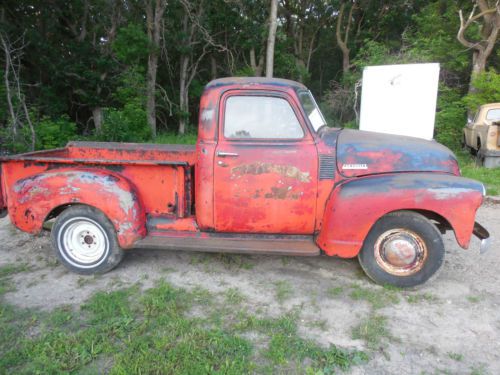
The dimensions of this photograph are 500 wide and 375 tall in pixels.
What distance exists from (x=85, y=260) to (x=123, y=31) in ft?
39.9

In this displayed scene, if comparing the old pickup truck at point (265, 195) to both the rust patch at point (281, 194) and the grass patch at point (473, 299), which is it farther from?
the grass patch at point (473, 299)

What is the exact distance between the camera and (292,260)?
13.9 feet

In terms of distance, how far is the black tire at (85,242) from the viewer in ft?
12.5

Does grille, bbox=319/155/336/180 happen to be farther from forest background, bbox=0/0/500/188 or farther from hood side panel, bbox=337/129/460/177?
forest background, bbox=0/0/500/188

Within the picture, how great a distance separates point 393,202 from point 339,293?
987mm

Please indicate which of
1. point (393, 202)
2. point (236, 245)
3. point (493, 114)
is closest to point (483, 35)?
point (493, 114)

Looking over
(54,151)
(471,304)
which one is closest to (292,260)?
(471,304)

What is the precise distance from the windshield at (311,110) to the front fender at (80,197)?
76.0 inches

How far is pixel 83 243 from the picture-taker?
12.9ft

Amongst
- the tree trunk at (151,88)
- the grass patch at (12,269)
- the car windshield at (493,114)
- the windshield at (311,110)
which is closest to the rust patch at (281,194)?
the windshield at (311,110)

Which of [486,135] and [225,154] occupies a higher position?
[486,135]

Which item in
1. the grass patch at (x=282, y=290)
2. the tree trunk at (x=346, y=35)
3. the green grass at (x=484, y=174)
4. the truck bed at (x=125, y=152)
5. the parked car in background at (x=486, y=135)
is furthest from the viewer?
the tree trunk at (x=346, y=35)

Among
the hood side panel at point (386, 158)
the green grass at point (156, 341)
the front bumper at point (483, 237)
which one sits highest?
the hood side panel at point (386, 158)

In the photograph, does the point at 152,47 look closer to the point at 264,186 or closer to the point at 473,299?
the point at 264,186
